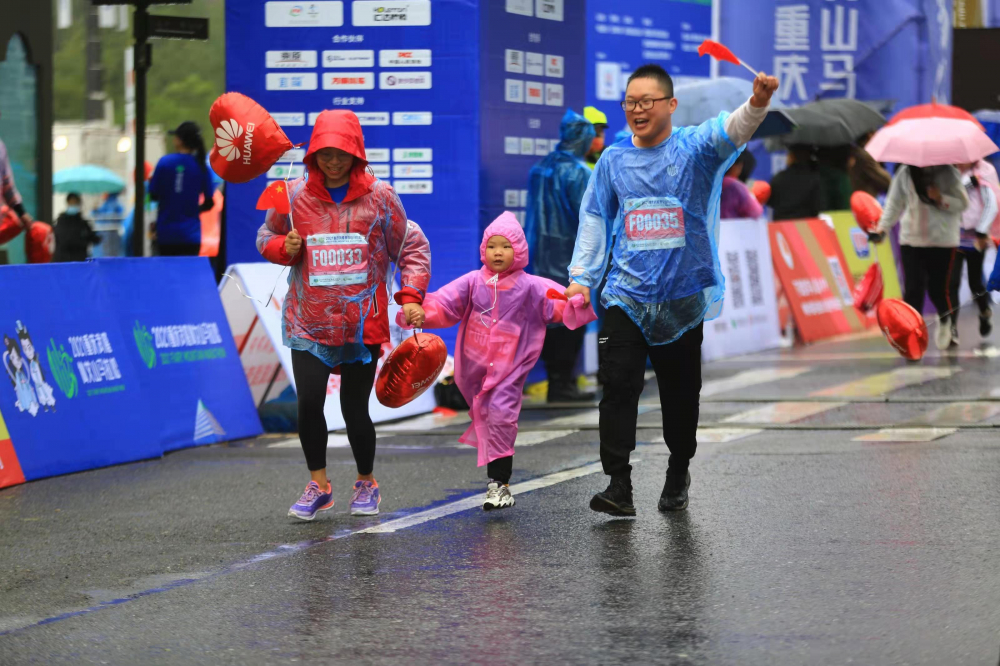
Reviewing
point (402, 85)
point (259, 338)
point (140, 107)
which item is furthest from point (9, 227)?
point (402, 85)

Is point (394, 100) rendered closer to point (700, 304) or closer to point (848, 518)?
point (700, 304)

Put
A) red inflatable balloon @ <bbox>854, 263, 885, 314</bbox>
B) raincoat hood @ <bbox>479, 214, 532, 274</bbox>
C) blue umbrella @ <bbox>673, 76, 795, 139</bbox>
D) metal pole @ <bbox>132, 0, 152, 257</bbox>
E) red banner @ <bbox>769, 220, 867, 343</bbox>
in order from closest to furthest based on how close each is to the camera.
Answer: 1. raincoat hood @ <bbox>479, 214, 532, 274</bbox>
2. metal pole @ <bbox>132, 0, 152, 257</bbox>
3. red inflatable balloon @ <bbox>854, 263, 885, 314</bbox>
4. red banner @ <bbox>769, 220, 867, 343</bbox>
5. blue umbrella @ <bbox>673, 76, 795, 139</bbox>

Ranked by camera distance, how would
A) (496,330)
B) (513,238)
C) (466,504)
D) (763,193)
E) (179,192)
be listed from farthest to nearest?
(763,193) < (179,192) < (513,238) < (496,330) < (466,504)

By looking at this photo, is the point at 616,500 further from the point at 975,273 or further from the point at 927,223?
the point at 975,273

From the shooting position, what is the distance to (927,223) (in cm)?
1370

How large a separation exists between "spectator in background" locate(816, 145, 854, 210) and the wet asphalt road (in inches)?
396

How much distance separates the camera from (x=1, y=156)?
11.3m

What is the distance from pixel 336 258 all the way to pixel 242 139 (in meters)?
0.77

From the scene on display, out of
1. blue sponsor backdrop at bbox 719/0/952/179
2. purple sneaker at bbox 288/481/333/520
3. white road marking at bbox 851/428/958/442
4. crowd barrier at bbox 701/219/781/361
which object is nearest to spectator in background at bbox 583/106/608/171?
crowd barrier at bbox 701/219/781/361

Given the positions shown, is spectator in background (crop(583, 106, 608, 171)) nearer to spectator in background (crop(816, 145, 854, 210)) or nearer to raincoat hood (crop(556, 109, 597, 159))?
raincoat hood (crop(556, 109, 597, 159))

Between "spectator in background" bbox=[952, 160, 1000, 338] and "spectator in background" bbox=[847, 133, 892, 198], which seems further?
"spectator in background" bbox=[847, 133, 892, 198]

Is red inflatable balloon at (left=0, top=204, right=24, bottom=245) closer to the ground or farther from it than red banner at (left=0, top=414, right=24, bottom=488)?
farther from it

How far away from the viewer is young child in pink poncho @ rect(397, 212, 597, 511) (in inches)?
291

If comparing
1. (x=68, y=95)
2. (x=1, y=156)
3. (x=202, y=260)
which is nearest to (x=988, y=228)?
(x=202, y=260)
